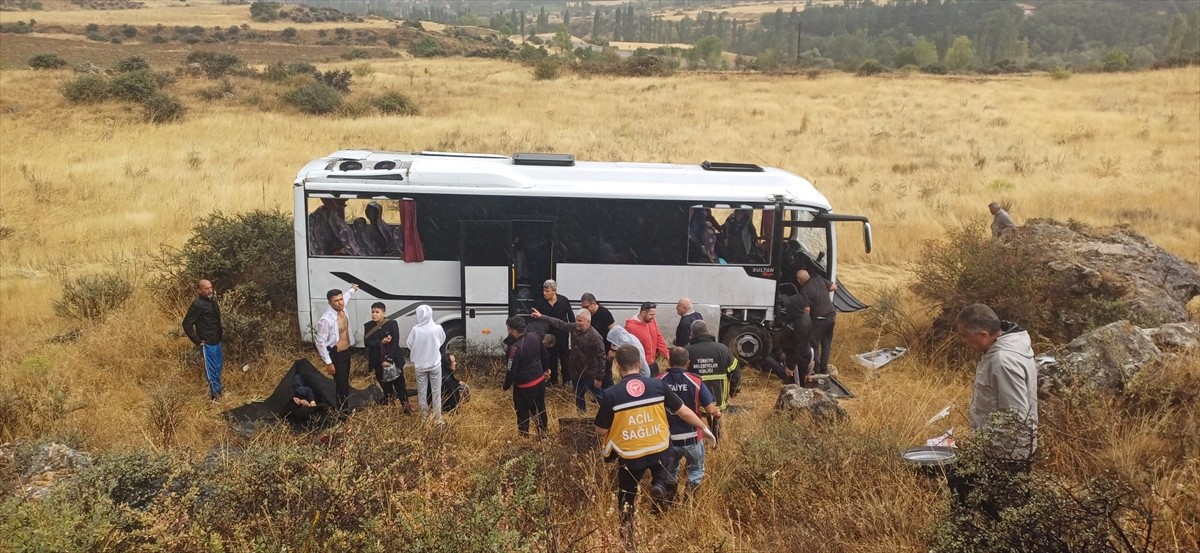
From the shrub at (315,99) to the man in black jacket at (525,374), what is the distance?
2478 centimetres

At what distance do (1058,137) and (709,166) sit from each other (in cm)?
2256

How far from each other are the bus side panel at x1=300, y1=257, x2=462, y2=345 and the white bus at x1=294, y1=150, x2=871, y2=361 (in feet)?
0.04

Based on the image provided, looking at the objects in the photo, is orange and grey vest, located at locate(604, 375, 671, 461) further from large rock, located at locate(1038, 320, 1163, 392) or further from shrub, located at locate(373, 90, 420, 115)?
shrub, located at locate(373, 90, 420, 115)

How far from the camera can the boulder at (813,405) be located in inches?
294

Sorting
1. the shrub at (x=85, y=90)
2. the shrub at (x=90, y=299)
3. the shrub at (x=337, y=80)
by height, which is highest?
the shrub at (x=337, y=80)

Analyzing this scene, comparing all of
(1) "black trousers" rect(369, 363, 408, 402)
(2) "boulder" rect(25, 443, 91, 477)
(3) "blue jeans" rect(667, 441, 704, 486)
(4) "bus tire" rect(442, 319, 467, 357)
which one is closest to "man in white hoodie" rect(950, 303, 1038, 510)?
(3) "blue jeans" rect(667, 441, 704, 486)

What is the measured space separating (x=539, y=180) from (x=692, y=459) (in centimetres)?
471

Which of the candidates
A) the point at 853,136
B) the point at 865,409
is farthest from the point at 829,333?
the point at 853,136

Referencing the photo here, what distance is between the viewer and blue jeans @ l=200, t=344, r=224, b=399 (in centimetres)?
862

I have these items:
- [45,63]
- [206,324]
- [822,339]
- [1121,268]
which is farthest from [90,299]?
[45,63]

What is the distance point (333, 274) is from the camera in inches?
364

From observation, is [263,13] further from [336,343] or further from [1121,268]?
[1121,268]

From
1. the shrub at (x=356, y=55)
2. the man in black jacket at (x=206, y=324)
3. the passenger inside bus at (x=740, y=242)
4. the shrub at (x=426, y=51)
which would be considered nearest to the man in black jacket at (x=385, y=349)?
the man in black jacket at (x=206, y=324)

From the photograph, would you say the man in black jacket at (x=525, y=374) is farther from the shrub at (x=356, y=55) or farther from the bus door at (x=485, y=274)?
the shrub at (x=356, y=55)
